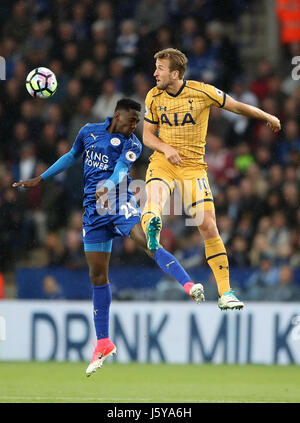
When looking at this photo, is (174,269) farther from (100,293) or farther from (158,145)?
(158,145)

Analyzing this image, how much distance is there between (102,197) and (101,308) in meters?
1.19

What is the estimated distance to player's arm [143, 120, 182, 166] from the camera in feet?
29.5

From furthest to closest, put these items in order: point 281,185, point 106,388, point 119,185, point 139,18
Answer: point 139,18 → point 281,185 → point 106,388 → point 119,185

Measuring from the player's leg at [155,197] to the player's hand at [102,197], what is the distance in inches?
16.7

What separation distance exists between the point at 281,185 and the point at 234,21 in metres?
3.92

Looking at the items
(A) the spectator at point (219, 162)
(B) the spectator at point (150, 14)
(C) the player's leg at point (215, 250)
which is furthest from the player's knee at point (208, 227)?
(B) the spectator at point (150, 14)

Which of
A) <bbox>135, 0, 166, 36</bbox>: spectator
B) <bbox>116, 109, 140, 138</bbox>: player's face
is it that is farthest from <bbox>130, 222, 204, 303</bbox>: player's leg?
<bbox>135, 0, 166, 36</bbox>: spectator

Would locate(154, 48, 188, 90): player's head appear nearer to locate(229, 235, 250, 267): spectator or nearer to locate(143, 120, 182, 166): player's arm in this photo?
locate(143, 120, 182, 166): player's arm

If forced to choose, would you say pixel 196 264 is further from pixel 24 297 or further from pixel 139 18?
pixel 139 18

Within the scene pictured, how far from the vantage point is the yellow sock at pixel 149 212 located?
29.1 ft

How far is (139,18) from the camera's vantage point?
16.6 metres

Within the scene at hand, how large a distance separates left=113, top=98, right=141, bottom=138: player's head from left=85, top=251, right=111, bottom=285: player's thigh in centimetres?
123
